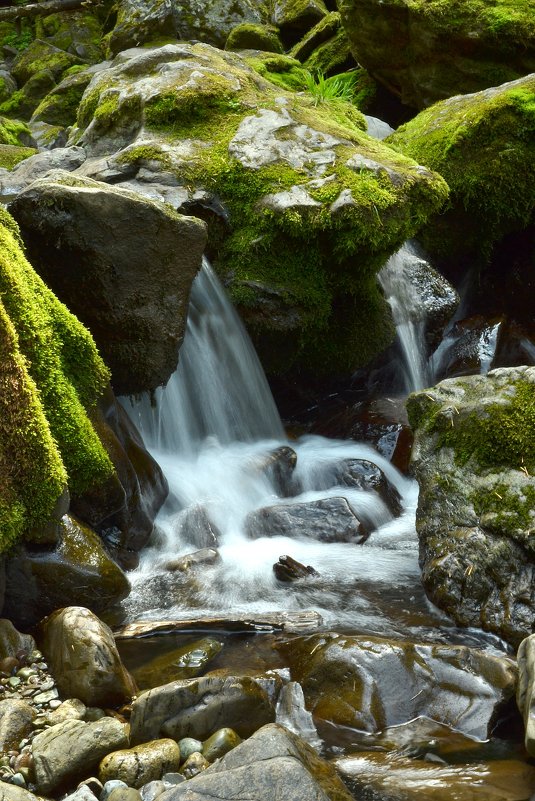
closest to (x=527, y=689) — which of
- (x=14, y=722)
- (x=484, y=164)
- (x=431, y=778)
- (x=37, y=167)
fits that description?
(x=431, y=778)

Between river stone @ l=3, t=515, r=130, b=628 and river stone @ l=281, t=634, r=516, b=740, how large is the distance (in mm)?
1230

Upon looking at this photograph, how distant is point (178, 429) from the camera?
6980mm

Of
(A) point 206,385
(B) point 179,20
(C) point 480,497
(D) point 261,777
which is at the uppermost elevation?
(B) point 179,20

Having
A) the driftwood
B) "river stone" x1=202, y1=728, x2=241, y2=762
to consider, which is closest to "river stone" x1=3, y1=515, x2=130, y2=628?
"river stone" x1=202, y1=728, x2=241, y2=762

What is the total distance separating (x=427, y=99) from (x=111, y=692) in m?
A: 11.6

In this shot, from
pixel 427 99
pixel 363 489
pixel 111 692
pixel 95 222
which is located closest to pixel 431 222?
pixel 427 99

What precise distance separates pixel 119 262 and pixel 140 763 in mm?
3781

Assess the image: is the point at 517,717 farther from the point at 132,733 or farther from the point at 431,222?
the point at 431,222

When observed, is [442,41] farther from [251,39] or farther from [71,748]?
[71,748]

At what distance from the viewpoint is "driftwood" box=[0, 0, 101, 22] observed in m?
13.3

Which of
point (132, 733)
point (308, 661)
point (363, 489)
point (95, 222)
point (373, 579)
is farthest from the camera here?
point (363, 489)

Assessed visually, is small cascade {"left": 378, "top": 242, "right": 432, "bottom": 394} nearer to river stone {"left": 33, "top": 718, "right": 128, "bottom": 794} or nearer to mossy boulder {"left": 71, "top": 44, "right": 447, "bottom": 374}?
mossy boulder {"left": 71, "top": 44, "right": 447, "bottom": 374}

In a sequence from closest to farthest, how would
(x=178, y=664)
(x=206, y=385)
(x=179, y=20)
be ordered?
(x=178, y=664) < (x=206, y=385) < (x=179, y=20)

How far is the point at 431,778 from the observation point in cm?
303
